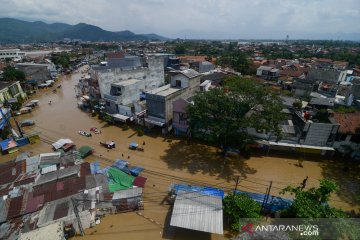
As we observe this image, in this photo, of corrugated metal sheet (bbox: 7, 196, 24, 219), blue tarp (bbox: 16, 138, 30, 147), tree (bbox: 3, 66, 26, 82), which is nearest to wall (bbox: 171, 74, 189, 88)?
blue tarp (bbox: 16, 138, 30, 147)

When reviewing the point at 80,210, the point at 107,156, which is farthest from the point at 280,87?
the point at 80,210

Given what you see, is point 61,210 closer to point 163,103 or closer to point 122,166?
point 122,166

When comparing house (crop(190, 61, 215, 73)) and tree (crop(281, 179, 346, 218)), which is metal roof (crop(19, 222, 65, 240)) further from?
house (crop(190, 61, 215, 73))

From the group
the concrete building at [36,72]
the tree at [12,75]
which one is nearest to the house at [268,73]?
the concrete building at [36,72]

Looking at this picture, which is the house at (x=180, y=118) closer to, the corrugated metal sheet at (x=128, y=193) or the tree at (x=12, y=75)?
the corrugated metal sheet at (x=128, y=193)

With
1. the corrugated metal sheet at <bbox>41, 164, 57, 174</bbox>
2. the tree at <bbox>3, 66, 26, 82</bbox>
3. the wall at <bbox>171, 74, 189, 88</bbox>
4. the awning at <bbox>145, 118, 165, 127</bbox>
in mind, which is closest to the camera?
the corrugated metal sheet at <bbox>41, 164, 57, 174</bbox>

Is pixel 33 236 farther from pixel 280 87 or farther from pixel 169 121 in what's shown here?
pixel 280 87

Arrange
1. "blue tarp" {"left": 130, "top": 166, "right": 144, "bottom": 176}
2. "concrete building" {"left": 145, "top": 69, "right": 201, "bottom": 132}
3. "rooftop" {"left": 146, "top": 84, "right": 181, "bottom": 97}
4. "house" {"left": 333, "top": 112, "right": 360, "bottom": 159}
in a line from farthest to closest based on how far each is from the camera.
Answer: "rooftop" {"left": 146, "top": 84, "right": 181, "bottom": 97} < "concrete building" {"left": 145, "top": 69, "right": 201, "bottom": 132} < "house" {"left": 333, "top": 112, "right": 360, "bottom": 159} < "blue tarp" {"left": 130, "top": 166, "right": 144, "bottom": 176}

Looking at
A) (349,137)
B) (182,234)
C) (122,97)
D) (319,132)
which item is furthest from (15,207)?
Result: (349,137)
